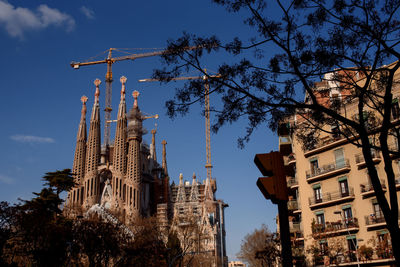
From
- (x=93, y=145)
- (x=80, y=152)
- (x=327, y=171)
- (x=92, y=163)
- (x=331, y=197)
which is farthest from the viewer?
(x=80, y=152)

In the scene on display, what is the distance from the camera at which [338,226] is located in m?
28.0

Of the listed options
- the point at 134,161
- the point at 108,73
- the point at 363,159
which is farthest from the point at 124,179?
the point at 363,159

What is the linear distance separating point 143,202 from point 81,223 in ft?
176

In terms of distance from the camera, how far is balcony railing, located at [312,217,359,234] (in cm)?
2708

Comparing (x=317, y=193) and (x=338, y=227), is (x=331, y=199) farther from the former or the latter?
(x=338, y=227)

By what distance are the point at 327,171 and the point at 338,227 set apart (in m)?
4.04

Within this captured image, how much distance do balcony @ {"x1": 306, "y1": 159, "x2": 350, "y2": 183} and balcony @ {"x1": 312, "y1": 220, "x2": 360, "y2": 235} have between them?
341 cm

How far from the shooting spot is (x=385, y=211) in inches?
308

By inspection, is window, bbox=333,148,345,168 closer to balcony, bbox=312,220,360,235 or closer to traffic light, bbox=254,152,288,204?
balcony, bbox=312,220,360,235

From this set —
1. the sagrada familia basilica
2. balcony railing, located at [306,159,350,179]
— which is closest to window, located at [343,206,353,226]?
balcony railing, located at [306,159,350,179]

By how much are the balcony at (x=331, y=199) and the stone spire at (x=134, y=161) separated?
44891 mm

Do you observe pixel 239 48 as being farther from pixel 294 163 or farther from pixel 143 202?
pixel 143 202

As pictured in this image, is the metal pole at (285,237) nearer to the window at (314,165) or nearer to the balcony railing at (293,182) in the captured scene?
the window at (314,165)

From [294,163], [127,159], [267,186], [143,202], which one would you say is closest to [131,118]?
[127,159]
